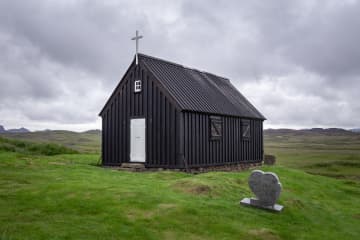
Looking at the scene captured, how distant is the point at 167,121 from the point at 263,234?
1117cm

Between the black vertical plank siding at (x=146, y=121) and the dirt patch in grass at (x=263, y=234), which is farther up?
the black vertical plank siding at (x=146, y=121)

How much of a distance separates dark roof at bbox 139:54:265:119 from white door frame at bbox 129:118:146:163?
9.42 ft

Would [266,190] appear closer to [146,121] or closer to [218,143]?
[218,143]

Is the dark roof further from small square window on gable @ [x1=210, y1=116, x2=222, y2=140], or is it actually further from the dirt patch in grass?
the dirt patch in grass

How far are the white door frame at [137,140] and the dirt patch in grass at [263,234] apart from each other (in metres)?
11.8

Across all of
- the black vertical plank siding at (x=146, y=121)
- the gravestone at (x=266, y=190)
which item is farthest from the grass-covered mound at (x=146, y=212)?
the black vertical plank siding at (x=146, y=121)

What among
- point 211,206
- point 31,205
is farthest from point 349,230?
point 31,205

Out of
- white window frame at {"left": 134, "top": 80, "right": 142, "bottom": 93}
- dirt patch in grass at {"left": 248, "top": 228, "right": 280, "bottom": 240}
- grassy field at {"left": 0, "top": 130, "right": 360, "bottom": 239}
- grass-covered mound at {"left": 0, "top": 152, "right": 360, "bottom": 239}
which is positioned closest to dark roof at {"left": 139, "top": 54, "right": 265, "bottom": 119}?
white window frame at {"left": 134, "top": 80, "right": 142, "bottom": 93}

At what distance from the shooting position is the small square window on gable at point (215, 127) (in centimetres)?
2212

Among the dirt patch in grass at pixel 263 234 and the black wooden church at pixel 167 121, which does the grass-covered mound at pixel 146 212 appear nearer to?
the dirt patch in grass at pixel 263 234

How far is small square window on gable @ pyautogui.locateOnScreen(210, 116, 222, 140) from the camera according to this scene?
22125mm

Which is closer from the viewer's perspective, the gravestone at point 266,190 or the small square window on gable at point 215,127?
the gravestone at point 266,190

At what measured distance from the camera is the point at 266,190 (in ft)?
42.3

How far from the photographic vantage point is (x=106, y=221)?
9.95m
